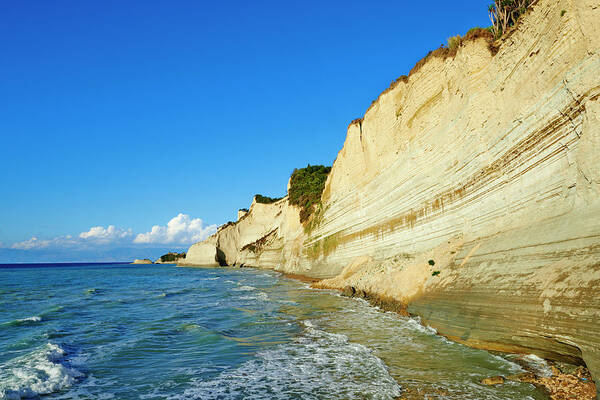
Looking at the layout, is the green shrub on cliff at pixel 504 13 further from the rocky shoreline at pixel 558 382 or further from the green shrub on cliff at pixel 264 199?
the green shrub on cliff at pixel 264 199

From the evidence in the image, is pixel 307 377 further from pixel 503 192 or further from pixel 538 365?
pixel 503 192

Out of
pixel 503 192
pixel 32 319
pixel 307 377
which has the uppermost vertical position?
pixel 503 192

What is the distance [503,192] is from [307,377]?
23.5 ft

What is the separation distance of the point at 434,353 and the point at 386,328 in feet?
9.08

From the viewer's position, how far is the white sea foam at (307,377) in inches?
247

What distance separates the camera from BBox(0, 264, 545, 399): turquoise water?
6.47m

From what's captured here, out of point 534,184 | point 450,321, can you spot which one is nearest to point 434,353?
point 450,321

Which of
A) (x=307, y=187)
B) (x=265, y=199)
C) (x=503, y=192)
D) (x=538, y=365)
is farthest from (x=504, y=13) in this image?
(x=265, y=199)

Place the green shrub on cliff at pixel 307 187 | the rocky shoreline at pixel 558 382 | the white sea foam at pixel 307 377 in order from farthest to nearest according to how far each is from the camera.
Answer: the green shrub on cliff at pixel 307 187
the white sea foam at pixel 307 377
the rocky shoreline at pixel 558 382

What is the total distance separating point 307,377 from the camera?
23.1 feet

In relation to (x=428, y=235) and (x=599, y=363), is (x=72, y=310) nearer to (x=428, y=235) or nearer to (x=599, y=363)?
(x=428, y=235)

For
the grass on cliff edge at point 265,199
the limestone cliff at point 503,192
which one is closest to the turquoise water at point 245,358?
the limestone cliff at point 503,192

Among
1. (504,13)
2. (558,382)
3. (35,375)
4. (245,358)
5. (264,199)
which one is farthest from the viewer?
(264,199)

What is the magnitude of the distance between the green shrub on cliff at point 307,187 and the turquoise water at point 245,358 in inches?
964
